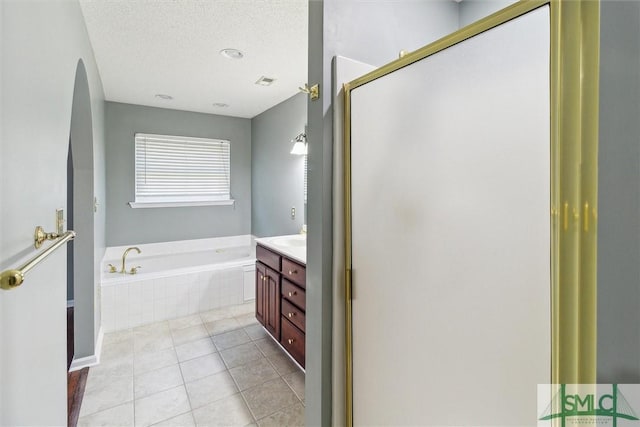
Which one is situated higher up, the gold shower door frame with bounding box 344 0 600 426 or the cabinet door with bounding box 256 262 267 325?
the gold shower door frame with bounding box 344 0 600 426

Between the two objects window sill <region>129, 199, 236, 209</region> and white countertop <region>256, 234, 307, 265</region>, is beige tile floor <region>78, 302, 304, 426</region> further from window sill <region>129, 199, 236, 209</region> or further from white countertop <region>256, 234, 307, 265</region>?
window sill <region>129, 199, 236, 209</region>

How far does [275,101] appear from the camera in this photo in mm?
3906

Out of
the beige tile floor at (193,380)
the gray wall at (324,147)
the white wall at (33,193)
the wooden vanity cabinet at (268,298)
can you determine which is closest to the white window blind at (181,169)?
the beige tile floor at (193,380)

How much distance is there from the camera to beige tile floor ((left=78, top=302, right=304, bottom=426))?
192 centimetres

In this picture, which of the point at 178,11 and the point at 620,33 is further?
the point at 178,11

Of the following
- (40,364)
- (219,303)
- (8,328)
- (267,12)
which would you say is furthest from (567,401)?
(219,303)

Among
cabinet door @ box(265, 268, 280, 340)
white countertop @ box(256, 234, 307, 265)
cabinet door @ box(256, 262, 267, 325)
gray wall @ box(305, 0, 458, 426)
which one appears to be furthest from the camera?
cabinet door @ box(256, 262, 267, 325)

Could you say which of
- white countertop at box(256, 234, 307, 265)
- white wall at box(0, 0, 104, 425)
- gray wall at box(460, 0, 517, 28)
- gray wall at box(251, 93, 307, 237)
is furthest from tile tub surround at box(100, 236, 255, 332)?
gray wall at box(460, 0, 517, 28)

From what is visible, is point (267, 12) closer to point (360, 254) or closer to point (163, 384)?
point (360, 254)

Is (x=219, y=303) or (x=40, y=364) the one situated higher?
(x=40, y=364)

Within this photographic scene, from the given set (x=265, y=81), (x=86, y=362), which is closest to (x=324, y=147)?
(x=265, y=81)

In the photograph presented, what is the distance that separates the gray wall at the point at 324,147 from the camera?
4.22 ft

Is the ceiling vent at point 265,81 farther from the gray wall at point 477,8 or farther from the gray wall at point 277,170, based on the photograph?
the gray wall at point 477,8

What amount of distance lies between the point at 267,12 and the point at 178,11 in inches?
20.8
